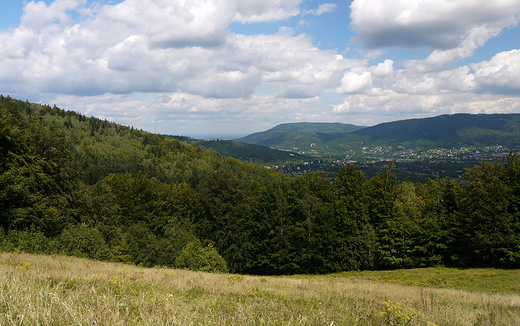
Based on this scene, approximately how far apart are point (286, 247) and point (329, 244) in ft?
20.8

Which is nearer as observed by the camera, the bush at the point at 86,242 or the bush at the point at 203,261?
the bush at the point at 203,261

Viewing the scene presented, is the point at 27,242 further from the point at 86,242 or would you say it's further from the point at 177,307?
the point at 177,307

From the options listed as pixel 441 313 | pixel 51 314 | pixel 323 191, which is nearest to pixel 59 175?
pixel 323 191

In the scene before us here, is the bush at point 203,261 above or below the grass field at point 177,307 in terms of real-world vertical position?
below

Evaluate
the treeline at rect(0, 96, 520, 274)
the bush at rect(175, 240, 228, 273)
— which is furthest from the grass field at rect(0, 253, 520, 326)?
the bush at rect(175, 240, 228, 273)

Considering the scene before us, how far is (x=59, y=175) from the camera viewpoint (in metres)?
36.8

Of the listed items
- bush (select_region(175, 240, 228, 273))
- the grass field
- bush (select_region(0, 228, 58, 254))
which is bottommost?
bush (select_region(175, 240, 228, 273))

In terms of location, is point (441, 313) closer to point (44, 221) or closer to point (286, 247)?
point (286, 247)

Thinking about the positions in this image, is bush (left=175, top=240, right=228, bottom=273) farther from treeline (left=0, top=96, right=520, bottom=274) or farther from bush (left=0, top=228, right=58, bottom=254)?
bush (left=0, top=228, right=58, bottom=254)

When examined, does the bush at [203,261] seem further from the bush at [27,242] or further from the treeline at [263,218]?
the bush at [27,242]

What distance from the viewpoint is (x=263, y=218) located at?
4297cm

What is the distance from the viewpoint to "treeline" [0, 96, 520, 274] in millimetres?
29328

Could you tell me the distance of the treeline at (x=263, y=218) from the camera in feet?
96.2

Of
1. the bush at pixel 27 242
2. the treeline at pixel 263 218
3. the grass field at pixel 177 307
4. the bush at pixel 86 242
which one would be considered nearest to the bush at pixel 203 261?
the treeline at pixel 263 218
